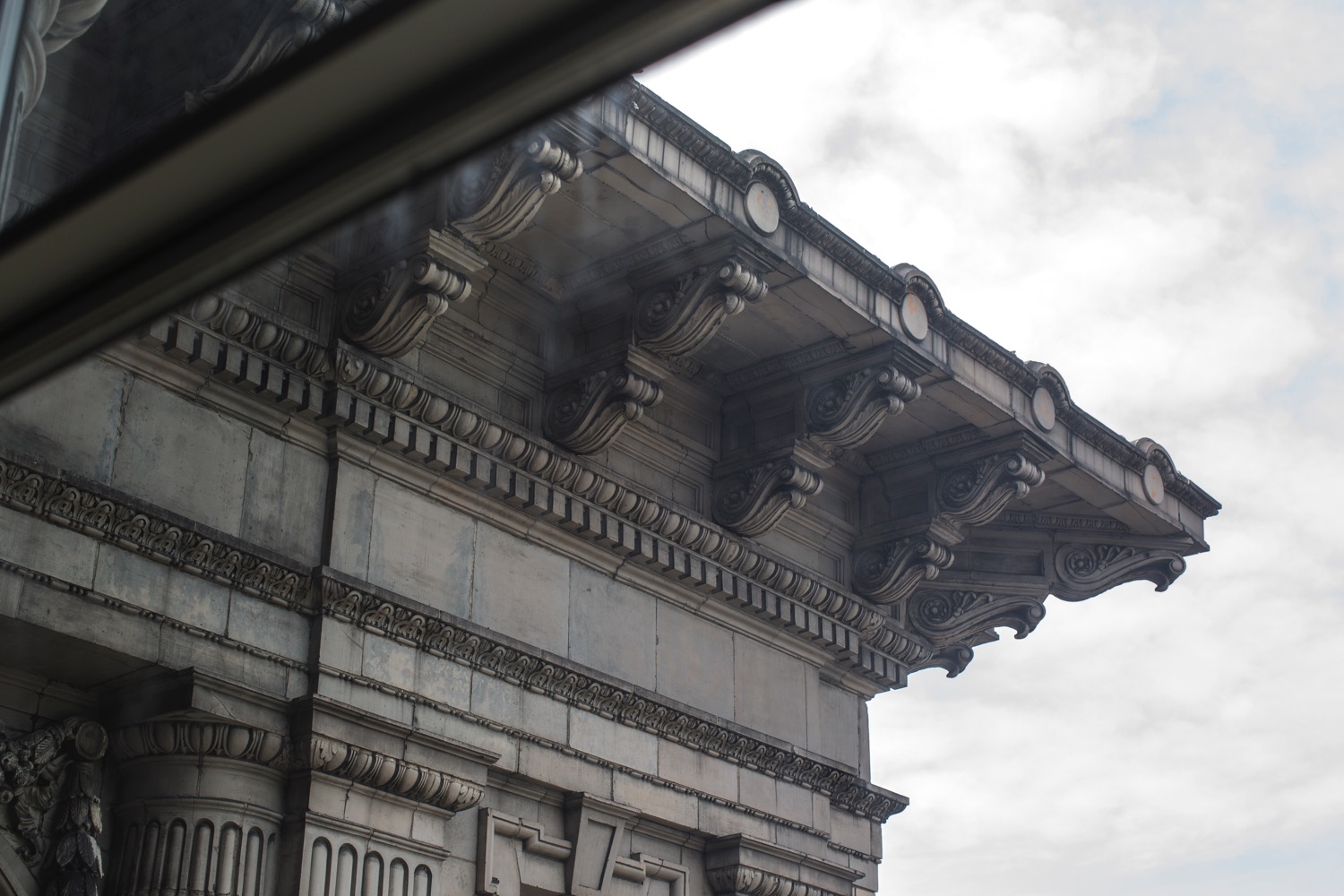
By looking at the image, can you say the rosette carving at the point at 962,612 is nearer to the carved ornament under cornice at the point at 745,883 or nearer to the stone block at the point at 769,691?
the stone block at the point at 769,691

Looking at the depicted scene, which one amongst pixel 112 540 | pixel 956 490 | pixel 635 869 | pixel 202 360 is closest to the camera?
pixel 112 540

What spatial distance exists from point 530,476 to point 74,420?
2.27 m

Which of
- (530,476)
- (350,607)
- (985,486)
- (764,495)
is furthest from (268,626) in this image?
(985,486)

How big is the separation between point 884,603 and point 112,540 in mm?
5152

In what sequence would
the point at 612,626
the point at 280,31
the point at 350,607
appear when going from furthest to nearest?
the point at 612,626 < the point at 350,607 < the point at 280,31

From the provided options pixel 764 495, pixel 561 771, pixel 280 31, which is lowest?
pixel 561 771

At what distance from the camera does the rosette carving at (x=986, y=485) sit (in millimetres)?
9273

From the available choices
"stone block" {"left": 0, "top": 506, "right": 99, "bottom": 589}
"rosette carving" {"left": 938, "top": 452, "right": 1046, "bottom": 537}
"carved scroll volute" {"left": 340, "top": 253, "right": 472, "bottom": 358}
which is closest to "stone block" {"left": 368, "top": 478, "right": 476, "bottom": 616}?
"carved scroll volute" {"left": 340, "top": 253, "right": 472, "bottom": 358}

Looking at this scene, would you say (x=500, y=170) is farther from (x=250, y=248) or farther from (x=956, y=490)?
(x=250, y=248)

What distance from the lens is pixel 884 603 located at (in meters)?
9.78

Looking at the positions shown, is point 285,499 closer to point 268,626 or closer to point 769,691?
point 268,626

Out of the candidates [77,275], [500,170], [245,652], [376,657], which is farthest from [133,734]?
[77,275]

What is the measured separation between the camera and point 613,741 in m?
7.73

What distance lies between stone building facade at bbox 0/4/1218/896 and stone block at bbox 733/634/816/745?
0.03 meters
